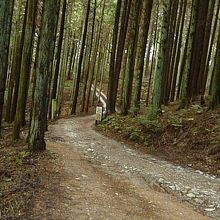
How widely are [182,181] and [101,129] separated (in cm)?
889

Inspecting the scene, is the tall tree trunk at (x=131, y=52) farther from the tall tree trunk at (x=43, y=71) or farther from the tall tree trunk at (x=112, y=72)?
the tall tree trunk at (x=43, y=71)

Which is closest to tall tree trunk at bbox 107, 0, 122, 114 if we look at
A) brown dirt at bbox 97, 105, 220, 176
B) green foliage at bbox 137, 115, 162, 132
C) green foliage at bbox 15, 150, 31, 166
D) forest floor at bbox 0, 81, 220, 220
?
brown dirt at bbox 97, 105, 220, 176

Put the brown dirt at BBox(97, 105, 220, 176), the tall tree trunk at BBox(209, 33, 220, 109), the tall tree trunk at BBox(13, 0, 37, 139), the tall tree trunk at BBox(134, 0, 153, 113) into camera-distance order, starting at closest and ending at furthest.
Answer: the brown dirt at BBox(97, 105, 220, 176) < the tall tree trunk at BBox(13, 0, 37, 139) < the tall tree trunk at BBox(209, 33, 220, 109) < the tall tree trunk at BBox(134, 0, 153, 113)

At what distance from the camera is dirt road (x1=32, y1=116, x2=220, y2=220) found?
6.23 meters

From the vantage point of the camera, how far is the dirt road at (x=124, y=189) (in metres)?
6.23

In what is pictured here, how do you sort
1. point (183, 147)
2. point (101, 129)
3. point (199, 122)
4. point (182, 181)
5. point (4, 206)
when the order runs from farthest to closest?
point (101, 129), point (199, 122), point (183, 147), point (182, 181), point (4, 206)

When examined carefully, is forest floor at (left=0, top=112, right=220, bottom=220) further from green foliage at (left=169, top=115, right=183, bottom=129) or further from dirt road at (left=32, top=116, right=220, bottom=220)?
green foliage at (left=169, top=115, right=183, bottom=129)

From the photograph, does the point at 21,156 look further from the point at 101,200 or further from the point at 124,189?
the point at 101,200

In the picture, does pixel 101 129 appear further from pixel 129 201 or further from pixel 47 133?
pixel 129 201

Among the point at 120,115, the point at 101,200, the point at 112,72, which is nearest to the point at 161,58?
the point at 120,115

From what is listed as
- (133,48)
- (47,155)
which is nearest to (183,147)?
(47,155)

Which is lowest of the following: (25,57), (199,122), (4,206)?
(4,206)

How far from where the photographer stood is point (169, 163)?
10.5 metres

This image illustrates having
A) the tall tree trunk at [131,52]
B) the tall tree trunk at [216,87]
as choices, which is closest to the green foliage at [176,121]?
the tall tree trunk at [216,87]
